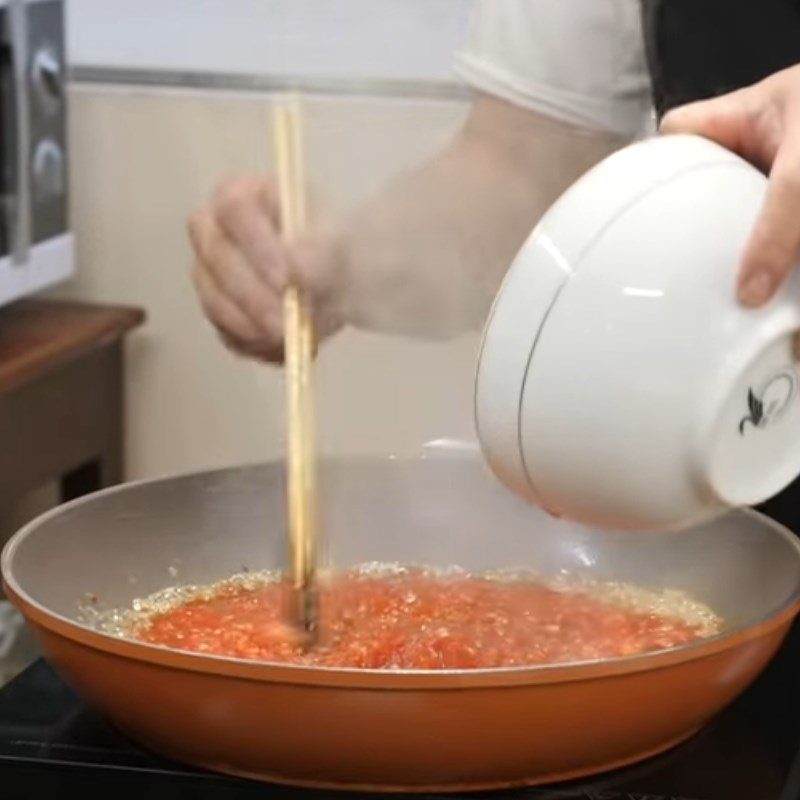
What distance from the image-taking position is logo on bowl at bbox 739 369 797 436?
66cm

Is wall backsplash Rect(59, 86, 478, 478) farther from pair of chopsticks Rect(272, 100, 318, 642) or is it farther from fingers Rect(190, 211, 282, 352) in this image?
pair of chopsticks Rect(272, 100, 318, 642)

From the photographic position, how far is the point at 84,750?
739 mm

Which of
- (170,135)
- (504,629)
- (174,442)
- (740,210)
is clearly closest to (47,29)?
(170,135)

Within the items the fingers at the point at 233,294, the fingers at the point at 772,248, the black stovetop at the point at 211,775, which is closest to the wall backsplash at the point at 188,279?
the fingers at the point at 233,294

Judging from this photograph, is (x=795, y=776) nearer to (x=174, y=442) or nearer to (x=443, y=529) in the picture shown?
(x=443, y=529)

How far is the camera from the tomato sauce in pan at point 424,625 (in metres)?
0.79

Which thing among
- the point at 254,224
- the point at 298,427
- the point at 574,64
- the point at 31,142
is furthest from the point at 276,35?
the point at 298,427

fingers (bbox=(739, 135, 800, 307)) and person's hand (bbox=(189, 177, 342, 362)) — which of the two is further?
person's hand (bbox=(189, 177, 342, 362))

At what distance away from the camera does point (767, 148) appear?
2.40 feet

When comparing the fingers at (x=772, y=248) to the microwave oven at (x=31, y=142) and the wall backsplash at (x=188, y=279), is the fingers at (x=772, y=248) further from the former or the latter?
the microwave oven at (x=31, y=142)

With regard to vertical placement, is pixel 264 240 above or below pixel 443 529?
above

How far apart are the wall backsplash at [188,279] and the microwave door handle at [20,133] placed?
16 centimetres

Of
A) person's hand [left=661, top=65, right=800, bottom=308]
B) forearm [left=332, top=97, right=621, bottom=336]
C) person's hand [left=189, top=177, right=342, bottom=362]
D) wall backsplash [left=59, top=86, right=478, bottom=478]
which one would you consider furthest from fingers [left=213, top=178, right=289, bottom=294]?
wall backsplash [left=59, top=86, right=478, bottom=478]

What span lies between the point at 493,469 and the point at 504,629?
6.3 inches
